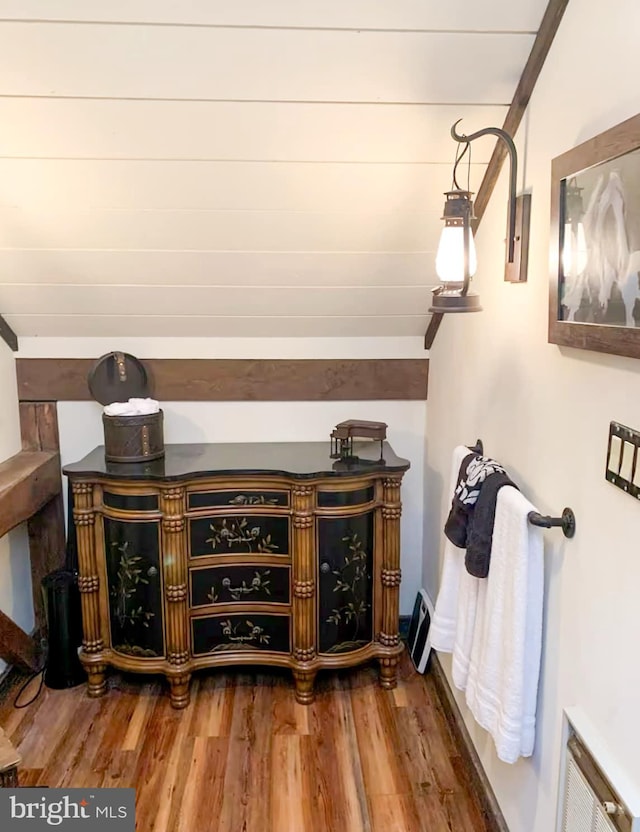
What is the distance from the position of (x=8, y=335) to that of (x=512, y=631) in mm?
2118

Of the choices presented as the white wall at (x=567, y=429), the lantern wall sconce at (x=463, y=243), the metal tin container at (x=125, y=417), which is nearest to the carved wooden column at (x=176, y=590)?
the metal tin container at (x=125, y=417)

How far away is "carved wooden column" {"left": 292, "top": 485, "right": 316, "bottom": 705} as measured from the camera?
7.55 feet

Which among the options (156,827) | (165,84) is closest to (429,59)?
(165,84)

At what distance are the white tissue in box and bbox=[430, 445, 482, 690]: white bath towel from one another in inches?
45.4

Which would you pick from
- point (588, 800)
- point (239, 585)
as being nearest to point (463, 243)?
point (588, 800)

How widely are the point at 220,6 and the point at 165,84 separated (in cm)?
25

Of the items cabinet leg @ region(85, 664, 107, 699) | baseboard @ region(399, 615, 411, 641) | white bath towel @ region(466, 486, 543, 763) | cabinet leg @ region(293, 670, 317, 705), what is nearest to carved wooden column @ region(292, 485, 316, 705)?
cabinet leg @ region(293, 670, 317, 705)

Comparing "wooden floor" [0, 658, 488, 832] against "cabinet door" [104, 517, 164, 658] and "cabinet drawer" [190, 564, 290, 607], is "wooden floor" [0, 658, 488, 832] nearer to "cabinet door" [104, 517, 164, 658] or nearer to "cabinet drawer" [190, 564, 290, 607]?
"cabinet door" [104, 517, 164, 658]

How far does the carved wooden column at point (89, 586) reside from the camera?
92.0 inches

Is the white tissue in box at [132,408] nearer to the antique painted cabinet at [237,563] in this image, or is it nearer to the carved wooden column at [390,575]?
the antique painted cabinet at [237,563]

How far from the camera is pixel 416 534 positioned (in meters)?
2.88

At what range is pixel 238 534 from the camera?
237 cm

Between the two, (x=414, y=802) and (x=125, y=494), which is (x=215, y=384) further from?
(x=414, y=802)

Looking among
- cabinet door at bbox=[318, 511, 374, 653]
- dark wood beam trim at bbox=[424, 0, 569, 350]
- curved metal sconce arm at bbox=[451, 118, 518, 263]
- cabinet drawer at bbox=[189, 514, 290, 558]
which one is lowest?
cabinet door at bbox=[318, 511, 374, 653]
